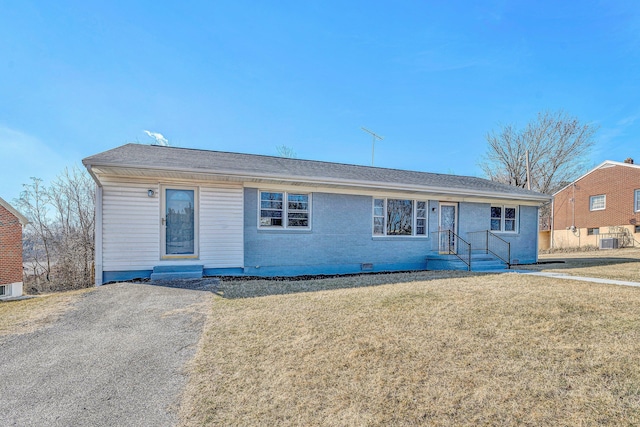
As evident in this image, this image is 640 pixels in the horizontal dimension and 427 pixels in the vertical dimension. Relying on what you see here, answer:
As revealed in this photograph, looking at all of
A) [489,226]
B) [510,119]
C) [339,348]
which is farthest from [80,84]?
[510,119]

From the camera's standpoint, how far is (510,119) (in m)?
28.9

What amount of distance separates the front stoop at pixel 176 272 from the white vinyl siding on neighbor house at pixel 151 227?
0.63 feet

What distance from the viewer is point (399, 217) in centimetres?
1079

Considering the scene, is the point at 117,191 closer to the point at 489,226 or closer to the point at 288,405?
the point at 288,405

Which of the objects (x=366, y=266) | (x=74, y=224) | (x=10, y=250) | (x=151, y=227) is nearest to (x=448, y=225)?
(x=366, y=266)

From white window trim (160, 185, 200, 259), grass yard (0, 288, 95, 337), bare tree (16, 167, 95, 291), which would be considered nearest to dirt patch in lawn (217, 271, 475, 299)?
white window trim (160, 185, 200, 259)

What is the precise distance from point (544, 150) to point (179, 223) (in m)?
33.2

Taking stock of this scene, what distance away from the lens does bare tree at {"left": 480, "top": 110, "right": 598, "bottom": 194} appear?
2761cm

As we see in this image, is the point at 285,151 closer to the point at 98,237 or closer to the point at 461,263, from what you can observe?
the point at 461,263

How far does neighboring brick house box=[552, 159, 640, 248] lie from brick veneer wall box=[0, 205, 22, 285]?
36.4 m

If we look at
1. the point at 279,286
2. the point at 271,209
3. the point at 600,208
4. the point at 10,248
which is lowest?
the point at 10,248

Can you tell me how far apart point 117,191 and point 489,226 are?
12848 millimetres

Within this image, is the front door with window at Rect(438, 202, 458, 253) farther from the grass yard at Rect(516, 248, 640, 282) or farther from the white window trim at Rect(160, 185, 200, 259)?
the white window trim at Rect(160, 185, 200, 259)

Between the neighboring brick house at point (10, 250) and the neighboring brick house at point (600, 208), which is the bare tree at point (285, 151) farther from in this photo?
the neighboring brick house at point (600, 208)
